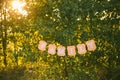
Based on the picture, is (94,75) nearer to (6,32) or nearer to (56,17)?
(56,17)

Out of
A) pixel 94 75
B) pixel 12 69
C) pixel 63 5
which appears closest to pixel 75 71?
pixel 94 75

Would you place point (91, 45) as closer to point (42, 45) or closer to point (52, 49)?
point (52, 49)

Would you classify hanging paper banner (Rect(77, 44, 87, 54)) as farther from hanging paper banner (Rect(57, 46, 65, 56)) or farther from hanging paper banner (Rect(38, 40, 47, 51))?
hanging paper banner (Rect(38, 40, 47, 51))

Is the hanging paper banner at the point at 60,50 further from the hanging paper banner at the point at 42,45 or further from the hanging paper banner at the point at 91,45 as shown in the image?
the hanging paper banner at the point at 91,45

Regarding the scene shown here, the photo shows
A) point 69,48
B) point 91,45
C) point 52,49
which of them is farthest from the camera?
point 52,49

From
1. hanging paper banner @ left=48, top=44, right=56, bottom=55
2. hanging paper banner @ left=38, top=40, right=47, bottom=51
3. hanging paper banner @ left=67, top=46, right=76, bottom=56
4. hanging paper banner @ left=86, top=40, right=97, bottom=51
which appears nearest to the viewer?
hanging paper banner @ left=86, top=40, right=97, bottom=51

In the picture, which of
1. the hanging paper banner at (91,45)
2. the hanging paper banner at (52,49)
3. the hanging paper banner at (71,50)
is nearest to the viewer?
the hanging paper banner at (91,45)

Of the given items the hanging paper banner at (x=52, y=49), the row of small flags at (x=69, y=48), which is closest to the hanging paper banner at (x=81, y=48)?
the row of small flags at (x=69, y=48)

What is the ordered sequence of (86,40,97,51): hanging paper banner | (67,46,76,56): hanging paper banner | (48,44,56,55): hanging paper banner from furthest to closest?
1. (48,44,56,55): hanging paper banner
2. (67,46,76,56): hanging paper banner
3. (86,40,97,51): hanging paper banner

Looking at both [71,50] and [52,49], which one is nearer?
[71,50]

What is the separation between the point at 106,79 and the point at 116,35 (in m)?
2.74

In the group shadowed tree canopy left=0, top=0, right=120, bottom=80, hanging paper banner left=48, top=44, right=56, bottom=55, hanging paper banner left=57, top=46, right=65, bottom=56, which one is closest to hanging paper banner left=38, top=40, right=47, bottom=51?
shadowed tree canopy left=0, top=0, right=120, bottom=80

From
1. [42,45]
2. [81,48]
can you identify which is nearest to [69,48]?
[81,48]

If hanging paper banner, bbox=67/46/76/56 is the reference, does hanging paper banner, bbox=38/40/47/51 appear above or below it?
above
